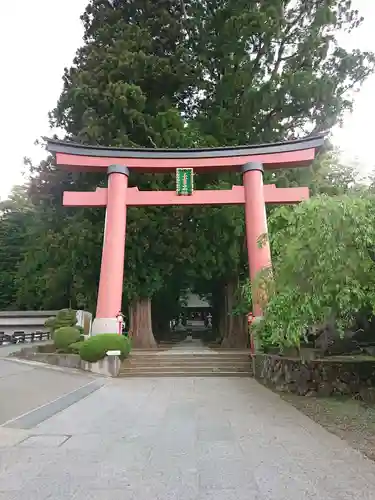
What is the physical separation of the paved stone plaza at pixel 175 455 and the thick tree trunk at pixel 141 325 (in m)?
9.86

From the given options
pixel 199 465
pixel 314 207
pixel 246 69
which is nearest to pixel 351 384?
pixel 314 207

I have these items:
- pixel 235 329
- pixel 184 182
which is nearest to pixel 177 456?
pixel 184 182

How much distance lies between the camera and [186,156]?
1377 cm

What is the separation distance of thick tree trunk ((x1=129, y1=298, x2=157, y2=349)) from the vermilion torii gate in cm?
433

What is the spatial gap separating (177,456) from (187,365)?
25.7 feet

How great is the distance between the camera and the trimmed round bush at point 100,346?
10.9 meters

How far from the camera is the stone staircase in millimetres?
10969

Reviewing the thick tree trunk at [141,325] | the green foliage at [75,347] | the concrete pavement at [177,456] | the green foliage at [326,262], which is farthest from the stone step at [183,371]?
the thick tree trunk at [141,325]

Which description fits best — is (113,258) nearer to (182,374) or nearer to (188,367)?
(188,367)

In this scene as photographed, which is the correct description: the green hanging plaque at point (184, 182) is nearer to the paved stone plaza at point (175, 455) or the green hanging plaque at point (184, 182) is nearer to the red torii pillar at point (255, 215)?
the red torii pillar at point (255, 215)

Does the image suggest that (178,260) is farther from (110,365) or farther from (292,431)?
(292,431)

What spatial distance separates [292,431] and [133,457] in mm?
2135

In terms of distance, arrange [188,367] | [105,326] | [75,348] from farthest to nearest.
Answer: [75,348] → [105,326] → [188,367]

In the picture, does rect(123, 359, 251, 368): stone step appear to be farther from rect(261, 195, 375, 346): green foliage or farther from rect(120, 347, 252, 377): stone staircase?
rect(261, 195, 375, 346): green foliage
